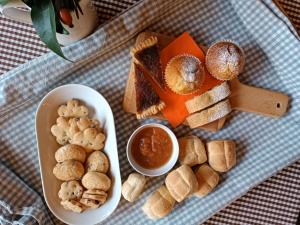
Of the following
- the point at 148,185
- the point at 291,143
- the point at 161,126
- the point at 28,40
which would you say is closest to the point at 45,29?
the point at 28,40

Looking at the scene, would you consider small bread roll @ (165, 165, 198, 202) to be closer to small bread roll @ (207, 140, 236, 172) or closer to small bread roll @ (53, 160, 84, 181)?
small bread roll @ (207, 140, 236, 172)

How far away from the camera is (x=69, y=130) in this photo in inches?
46.1

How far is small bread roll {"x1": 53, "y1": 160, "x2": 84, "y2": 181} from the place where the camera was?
3.79 feet

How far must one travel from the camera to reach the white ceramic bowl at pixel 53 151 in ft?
3.84

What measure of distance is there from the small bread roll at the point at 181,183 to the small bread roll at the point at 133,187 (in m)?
0.07


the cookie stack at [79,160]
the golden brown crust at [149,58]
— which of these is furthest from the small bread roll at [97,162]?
the golden brown crust at [149,58]

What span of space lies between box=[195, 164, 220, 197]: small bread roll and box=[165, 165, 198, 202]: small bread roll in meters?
0.03

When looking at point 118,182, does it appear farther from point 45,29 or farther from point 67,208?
point 45,29

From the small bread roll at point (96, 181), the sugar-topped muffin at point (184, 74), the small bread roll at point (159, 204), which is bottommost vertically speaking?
the small bread roll at point (159, 204)

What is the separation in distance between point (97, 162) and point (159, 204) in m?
0.20

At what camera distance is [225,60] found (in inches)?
44.4

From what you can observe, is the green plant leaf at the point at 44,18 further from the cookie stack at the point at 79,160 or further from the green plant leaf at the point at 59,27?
the cookie stack at the point at 79,160

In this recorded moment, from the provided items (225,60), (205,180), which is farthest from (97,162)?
(225,60)

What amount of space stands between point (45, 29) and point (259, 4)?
575 mm
